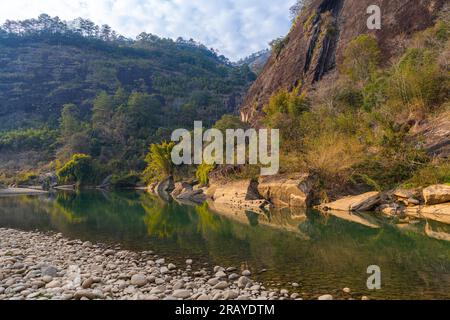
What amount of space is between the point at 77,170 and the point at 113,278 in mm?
37537

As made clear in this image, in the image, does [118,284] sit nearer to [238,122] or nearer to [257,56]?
[238,122]

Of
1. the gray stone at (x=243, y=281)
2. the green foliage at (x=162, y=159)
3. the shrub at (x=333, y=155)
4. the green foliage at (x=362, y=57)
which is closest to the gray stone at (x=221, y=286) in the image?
the gray stone at (x=243, y=281)

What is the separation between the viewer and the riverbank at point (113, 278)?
5.25 metres

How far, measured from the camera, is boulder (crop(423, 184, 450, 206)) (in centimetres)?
1173

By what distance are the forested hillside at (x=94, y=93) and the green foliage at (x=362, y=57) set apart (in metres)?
29.1

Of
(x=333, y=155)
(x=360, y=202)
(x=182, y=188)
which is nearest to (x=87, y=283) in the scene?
(x=360, y=202)

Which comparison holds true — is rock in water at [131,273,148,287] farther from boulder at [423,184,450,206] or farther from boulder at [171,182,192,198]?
boulder at [171,182,192,198]

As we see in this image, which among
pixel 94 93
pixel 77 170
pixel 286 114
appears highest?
pixel 94 93

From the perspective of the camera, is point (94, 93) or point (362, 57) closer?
point (362, 57)

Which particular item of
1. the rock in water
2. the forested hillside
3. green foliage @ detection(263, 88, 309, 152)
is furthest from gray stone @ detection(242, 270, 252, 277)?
the forested hillside

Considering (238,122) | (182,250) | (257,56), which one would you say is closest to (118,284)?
(182,250)

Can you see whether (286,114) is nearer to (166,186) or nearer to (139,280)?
(166,186)

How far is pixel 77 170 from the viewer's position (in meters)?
40.5

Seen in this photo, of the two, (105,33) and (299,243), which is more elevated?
(105,33)
